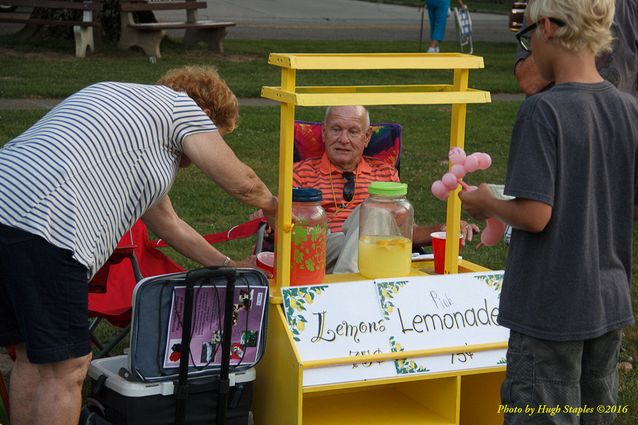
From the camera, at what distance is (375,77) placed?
14258 millimetres

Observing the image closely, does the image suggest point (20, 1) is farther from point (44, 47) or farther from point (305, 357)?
point (305, 357)

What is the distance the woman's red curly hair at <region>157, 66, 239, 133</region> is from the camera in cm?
366

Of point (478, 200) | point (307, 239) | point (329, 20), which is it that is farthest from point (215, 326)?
point (329, 20)

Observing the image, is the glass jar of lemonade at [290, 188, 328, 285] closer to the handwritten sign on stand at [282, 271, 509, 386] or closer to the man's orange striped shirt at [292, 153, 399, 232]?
the handwritten sign on stand at [282, 271, 509, 386]

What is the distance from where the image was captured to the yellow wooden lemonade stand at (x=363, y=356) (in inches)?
140

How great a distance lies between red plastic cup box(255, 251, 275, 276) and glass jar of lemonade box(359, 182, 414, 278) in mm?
364

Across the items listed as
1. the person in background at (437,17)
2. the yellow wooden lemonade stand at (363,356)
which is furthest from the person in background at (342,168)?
the person in background at (437,17)

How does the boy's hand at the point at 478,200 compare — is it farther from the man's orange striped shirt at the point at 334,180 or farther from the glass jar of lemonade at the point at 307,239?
the man's orange striped shirt at the point at 334,180

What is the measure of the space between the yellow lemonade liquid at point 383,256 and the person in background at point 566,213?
3.21 feet

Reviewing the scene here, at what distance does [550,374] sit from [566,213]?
1.50 ft

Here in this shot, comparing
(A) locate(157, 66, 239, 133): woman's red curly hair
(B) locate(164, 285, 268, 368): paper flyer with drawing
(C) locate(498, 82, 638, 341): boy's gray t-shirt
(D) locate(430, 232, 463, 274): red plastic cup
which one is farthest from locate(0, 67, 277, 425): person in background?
(C) locate(498, 82, 638, 341): boy's gray t-shirt

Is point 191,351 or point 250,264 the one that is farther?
point 250,264

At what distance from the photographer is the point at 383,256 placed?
154 inches

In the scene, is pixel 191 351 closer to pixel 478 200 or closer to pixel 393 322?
pixel 393 322
